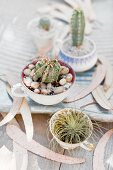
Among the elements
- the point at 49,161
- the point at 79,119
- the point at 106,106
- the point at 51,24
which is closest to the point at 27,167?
the point at 49,161

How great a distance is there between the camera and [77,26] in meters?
1.22

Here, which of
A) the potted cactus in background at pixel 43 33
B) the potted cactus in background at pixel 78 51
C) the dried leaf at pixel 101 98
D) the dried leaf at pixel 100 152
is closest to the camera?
the dried leaf at pixel 100 152

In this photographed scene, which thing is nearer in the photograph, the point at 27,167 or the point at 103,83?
the point at 27,167

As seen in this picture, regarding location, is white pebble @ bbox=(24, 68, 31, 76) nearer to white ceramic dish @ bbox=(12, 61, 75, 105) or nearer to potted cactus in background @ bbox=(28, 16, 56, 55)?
white ceramic dish @ bbox=(12, 61, 75, 105)

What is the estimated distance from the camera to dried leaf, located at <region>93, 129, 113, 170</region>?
39.9 inches

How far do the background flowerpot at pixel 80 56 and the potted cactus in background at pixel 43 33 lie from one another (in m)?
0.11

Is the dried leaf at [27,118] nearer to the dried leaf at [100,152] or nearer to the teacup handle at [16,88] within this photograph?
the teacup handle at [16,88]

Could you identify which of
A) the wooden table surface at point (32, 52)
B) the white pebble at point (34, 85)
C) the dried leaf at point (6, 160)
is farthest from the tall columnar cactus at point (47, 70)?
the dried leaf at point (6, 160)

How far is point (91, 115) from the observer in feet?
3.63

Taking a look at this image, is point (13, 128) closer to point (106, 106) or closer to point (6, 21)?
point (106, 106)

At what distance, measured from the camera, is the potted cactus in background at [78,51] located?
1.22m

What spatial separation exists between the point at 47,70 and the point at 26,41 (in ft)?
1.24

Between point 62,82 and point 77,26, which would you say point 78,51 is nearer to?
point 77,26

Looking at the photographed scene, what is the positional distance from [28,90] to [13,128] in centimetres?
12
